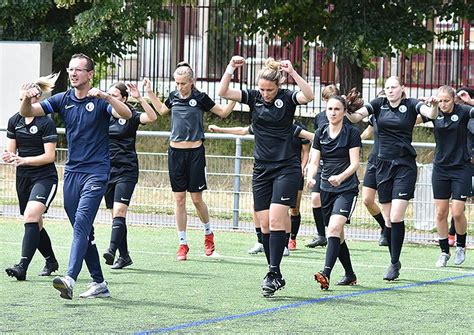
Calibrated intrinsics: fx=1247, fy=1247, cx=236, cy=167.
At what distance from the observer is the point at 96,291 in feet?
34.7

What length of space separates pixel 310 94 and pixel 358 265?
346 cm

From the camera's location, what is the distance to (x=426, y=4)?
22578 millimetres

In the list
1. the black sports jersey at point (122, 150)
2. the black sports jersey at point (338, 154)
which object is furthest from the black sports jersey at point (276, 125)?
the black sports jersey at point (122, 150)

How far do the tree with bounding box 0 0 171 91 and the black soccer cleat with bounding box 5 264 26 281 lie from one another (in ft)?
40.2

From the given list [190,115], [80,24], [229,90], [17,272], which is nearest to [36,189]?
[17,272]

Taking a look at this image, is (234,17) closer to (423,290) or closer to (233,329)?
(423,290)

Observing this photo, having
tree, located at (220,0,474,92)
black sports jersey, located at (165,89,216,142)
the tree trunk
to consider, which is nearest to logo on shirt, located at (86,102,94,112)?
black sports jersey, located at (165,89,216,142)

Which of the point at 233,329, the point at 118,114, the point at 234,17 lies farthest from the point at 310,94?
the point at 234,17

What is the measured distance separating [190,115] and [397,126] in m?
2.39

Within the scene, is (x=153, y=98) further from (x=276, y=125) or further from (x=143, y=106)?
(x=276, y=125)

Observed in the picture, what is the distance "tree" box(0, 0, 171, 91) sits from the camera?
2348 cm

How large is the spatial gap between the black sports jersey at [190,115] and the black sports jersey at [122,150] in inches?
27.7

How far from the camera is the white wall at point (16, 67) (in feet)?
81.0

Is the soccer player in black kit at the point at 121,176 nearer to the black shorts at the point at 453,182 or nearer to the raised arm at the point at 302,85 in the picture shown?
the raised arm at the point at 302,85
